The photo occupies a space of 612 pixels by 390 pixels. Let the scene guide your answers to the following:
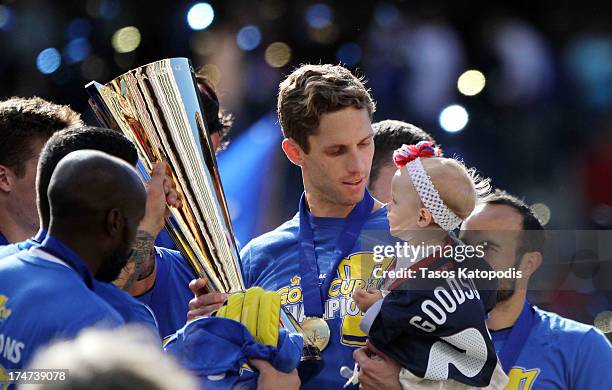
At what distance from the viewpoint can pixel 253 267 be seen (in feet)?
11.4

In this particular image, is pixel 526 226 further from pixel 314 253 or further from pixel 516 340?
pixel 314 253

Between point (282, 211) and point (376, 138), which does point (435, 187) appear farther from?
point (282, 211)

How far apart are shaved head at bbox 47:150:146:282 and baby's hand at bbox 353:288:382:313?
0.94m

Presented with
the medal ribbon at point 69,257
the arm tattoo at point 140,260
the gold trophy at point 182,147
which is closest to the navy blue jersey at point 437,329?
the gold trophy at point 182,147

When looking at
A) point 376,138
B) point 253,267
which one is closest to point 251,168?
point 376,138

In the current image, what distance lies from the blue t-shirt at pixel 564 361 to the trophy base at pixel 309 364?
824mm

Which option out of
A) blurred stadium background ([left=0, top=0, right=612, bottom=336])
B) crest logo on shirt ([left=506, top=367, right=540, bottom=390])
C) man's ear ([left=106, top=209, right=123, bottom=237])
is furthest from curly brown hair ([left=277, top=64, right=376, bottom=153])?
blurred stadium background ([left=0, top=0, right=612, bottom=336])

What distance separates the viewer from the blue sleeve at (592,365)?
3439mm

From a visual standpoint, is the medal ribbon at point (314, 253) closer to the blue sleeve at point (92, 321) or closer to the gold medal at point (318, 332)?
the gold medal at point (318, 332)

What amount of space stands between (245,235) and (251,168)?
54cm

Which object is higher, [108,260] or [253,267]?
[108,260]

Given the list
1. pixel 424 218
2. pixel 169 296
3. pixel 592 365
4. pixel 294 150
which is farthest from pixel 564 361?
pixel 169 296

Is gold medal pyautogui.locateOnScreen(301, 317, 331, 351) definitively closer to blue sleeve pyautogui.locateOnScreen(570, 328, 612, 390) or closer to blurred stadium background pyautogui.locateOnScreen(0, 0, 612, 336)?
blue sleeve pyautogui.locateOnScreen(570, 328, 612, 390)

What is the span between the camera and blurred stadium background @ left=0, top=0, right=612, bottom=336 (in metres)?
6.58
